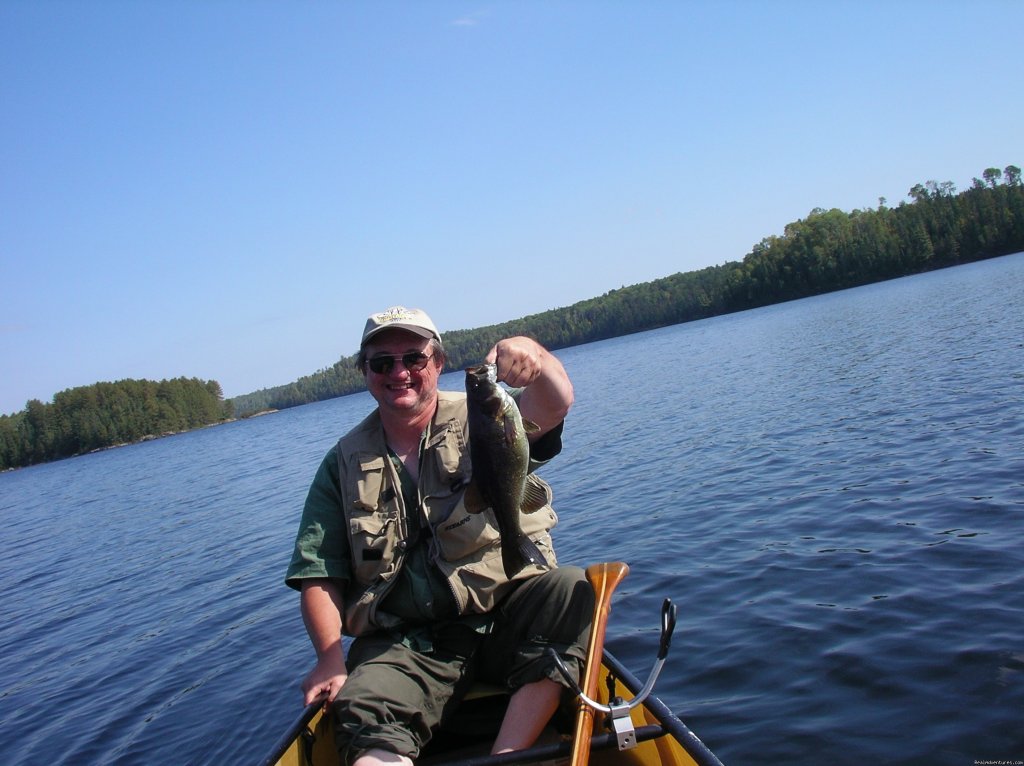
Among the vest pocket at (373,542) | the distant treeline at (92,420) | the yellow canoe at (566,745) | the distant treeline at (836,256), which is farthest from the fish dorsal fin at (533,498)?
the distant treeline at (92,420)

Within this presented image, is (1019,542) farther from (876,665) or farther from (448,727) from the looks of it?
(448,727)

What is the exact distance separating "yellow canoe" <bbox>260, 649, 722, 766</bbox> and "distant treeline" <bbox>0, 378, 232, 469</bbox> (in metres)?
142

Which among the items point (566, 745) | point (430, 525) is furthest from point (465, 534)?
point (566, 745)

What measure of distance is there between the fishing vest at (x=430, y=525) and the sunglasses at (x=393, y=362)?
15.3 inches

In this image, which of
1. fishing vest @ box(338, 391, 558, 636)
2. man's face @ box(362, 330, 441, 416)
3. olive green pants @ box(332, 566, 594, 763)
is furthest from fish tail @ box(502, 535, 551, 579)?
man's face @ box(362, 330, 441, 416)

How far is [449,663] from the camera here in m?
4.10

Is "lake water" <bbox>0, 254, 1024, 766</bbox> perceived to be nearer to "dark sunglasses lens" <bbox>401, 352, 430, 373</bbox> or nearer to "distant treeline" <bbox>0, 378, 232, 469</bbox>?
"dark sunglasses lens" <bbox>401, 352, 430, 373</bbox>

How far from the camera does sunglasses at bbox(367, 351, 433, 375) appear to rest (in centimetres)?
420

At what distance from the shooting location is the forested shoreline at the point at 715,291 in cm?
9619

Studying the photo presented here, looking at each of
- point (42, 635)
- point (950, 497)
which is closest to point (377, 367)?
point (950, 497)

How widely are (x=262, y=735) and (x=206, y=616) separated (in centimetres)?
537

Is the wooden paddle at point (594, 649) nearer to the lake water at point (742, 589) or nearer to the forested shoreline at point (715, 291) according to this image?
the lake water at point (742, 589)

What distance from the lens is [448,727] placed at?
4.34m

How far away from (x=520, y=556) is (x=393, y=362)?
1341 mm
